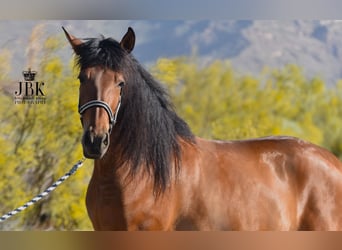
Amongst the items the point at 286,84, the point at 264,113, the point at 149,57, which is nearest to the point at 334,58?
the point at 286,84

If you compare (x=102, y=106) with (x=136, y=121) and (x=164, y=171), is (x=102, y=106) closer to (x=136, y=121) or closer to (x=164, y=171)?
(x=136, y=121)

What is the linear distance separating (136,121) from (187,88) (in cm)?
145

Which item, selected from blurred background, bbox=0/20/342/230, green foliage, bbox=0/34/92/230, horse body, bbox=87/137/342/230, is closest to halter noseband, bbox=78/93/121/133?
horse body, bbox=87/137/342/230

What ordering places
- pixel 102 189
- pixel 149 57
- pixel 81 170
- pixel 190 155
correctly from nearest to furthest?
1. pixel 102 189
2. pixel 190 155
3. pixel 149 57
4. pixel 81 170

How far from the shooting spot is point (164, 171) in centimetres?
211

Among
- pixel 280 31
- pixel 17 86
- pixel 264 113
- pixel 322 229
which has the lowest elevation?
pixel 322 229

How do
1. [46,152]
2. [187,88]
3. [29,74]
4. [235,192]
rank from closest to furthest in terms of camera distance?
[235,192]
[187,88]
[29,74]
[46,152]

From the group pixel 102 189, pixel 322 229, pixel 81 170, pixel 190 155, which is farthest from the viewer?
pixel 81 170

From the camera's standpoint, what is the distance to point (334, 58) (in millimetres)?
3568

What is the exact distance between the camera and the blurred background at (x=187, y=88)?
3.43 meters

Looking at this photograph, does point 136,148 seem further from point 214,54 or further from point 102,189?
point 214,54

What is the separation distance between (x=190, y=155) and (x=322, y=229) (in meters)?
0.77

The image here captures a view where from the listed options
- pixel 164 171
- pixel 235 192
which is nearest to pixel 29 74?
pixel 164 171

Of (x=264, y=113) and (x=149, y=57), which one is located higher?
(x=149, y=57)
